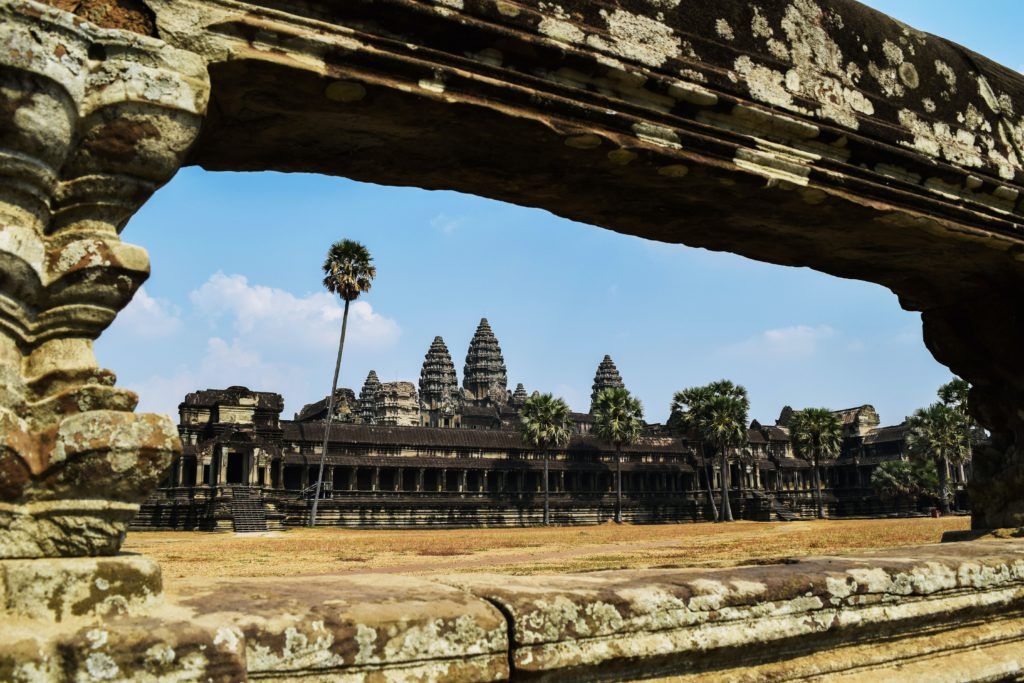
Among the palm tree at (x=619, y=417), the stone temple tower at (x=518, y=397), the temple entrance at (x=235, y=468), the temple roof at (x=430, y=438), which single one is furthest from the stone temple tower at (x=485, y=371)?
the temple entrance at (x=235, y=468)

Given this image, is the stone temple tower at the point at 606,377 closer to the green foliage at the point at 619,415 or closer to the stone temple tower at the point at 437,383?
the stone temple tower at the point at 437,383

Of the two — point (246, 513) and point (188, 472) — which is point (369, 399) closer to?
point (188, 472)

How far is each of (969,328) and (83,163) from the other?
5.29 m

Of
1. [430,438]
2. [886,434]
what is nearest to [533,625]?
[430,438]

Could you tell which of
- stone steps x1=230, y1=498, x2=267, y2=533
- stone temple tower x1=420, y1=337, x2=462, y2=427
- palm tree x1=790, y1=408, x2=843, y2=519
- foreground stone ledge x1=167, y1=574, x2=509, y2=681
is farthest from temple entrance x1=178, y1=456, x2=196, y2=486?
stone temple tower x1=420, y1=337, x2=462, y2=427

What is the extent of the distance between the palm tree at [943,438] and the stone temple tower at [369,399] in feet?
203

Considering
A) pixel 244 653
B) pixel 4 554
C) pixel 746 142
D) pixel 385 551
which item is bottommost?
pixel 385 551

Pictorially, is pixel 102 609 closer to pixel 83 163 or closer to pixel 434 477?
pixel 83 163

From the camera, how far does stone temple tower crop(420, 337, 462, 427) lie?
335 feet

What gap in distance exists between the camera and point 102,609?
192cm

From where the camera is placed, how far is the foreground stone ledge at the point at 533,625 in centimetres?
183

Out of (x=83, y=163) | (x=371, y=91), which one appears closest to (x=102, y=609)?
(x=83, y=163)

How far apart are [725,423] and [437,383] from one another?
54385 mm

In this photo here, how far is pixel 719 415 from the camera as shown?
57.5 meters
